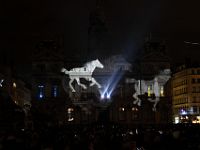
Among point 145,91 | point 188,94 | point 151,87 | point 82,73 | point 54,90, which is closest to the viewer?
point 54,90

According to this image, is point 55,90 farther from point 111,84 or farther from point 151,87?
point 151,87

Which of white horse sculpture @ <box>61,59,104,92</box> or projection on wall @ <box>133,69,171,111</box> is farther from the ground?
white horse sculpture @ <box>61,59,104,92</box>

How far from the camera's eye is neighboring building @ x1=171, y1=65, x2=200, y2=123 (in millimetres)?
90000

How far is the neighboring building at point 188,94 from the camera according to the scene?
9000 centimetres

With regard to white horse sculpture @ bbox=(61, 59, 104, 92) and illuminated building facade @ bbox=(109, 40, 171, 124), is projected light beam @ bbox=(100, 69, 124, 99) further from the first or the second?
white horse sculpture @ bbox=(61, 59, 104, 92)

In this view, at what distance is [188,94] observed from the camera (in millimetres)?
91250

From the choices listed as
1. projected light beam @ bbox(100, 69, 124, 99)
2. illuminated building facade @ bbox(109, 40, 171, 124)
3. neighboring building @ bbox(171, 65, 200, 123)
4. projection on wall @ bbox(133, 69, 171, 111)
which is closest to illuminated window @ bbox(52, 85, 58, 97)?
projected light beam @ bbox(100, 69, 124, 99)

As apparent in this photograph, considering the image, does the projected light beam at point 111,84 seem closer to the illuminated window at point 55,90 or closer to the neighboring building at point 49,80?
the neighboring building at point 49,80

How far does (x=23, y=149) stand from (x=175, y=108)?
88164mm

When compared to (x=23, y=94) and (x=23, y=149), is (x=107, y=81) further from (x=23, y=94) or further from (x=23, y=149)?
(x=23, y=149)

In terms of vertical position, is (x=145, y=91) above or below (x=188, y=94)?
above

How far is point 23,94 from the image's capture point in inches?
4742

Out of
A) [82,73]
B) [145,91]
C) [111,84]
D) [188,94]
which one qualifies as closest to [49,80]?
[82,73]

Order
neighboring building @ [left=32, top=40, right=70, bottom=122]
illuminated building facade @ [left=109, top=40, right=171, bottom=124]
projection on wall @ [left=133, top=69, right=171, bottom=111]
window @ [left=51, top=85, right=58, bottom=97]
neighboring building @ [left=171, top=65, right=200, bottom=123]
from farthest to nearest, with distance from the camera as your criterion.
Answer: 1. neighboring building @ [left=171, top=65, right=200, bottom=123]
2. projection on wall @ [left=133, top=69, right=171, bottom=111]
3. window @ [left=51, top=85, right=58, bottom=97]
4. illuminated building facade @ [left=109, top=40, right=171, bottom=124]
5. neighboring building @ [left=32, top=40, right=70, bottom=122]
